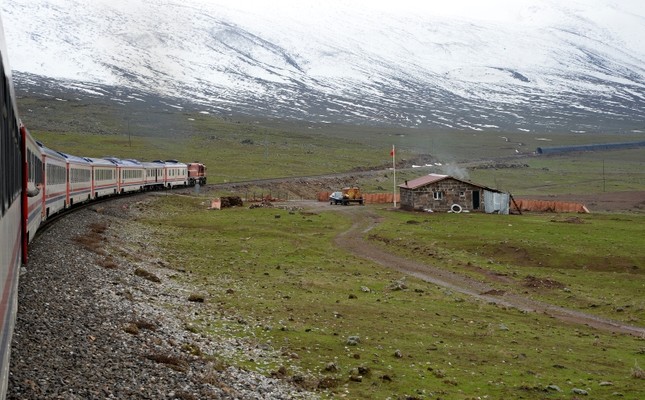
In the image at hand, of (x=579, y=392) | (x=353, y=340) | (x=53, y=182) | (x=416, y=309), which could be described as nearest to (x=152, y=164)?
(x=53, y=182)

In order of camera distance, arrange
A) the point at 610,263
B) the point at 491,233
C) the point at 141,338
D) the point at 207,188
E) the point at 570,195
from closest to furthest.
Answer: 1. the point at 141,338
2. the point at 610,263
3. the point at 491,233
4. the point at 207,188
5. the point at 570,195

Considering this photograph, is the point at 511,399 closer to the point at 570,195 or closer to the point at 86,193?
the point at 86,193

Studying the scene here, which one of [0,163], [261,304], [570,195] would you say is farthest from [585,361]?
[570,195]

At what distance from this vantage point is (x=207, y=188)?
108250 millimetres

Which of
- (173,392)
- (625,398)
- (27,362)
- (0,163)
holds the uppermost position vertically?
(0,163)

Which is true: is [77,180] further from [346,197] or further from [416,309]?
[346,197]

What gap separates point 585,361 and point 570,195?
336 ft

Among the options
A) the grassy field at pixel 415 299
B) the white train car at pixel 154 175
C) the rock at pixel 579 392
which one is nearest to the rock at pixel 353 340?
the grassy field at pixel 415 299

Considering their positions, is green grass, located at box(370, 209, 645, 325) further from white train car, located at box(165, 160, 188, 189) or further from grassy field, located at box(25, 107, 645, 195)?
grassy field, located at box(25, 107, 645, 195)

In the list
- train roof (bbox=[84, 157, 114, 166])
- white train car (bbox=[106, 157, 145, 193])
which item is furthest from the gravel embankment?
white train car (bbox=[106, 157, 145, 193])

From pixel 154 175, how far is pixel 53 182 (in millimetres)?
57637

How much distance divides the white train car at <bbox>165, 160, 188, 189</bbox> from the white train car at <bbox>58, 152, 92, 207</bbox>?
143 feet

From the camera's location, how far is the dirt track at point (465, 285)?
36034mm

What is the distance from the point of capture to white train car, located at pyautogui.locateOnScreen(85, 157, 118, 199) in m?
60.3
